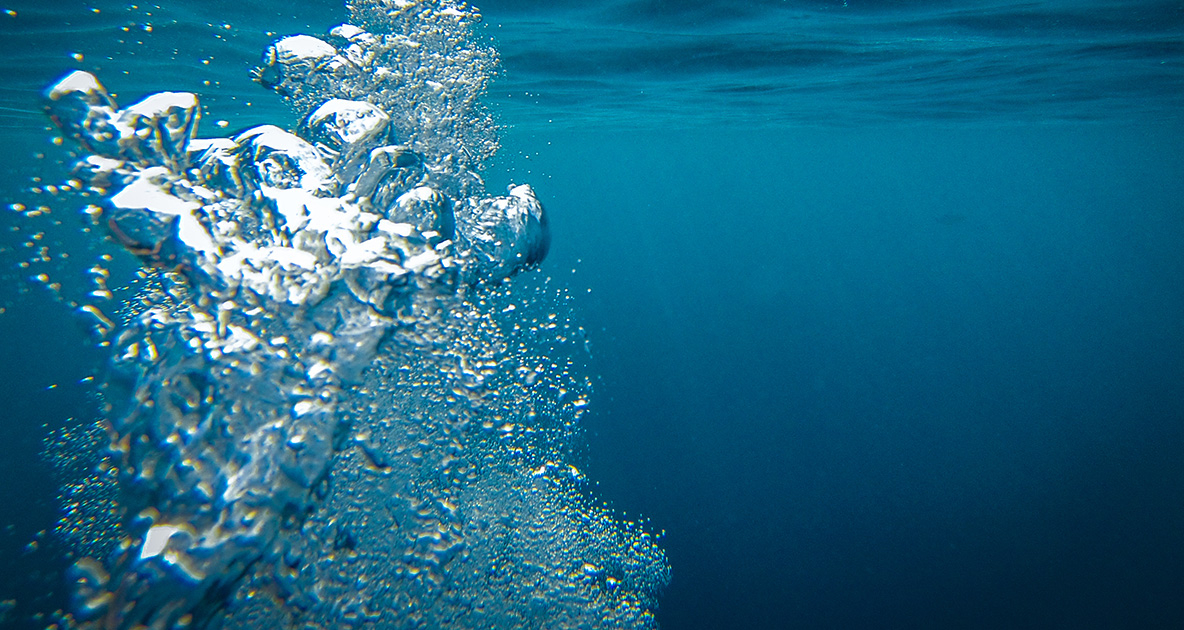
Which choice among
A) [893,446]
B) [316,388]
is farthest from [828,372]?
[316,388]

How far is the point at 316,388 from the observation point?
10.7 ft

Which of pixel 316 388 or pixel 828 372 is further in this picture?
pixel 828 372

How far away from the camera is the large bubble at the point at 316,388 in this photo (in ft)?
9.21

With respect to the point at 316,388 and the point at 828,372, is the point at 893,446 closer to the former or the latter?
the point at 828,372

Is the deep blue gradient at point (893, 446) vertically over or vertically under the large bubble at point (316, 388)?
under

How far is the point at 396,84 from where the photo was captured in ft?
21.6

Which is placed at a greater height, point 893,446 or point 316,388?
point 316,388

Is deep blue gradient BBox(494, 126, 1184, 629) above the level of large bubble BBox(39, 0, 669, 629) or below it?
below

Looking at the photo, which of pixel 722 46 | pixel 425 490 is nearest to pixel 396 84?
pixel 425 490

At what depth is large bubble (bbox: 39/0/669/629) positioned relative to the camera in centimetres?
281

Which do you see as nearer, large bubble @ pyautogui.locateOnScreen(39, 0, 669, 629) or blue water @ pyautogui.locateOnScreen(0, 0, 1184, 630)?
large bubble @ pyautogui.locateOnScreen(39, 0, 669, 629)

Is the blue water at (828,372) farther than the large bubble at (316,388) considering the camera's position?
Yes

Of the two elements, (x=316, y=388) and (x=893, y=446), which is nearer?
(x=316, y=388)

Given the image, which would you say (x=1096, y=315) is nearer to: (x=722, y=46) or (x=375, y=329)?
(x=722, y=46)
